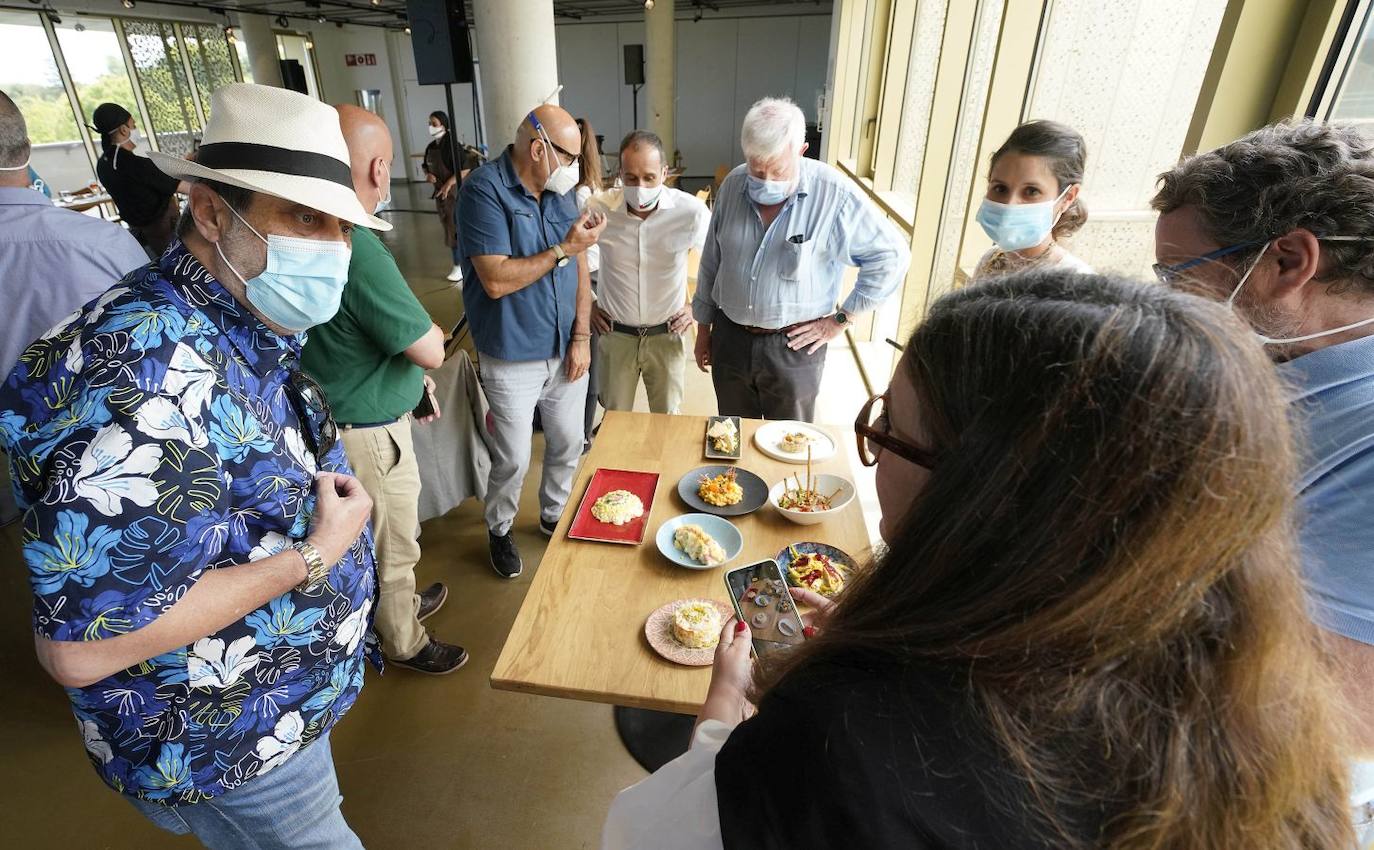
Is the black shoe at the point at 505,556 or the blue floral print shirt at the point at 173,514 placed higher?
the blue floral print shirt at the point at 173,514

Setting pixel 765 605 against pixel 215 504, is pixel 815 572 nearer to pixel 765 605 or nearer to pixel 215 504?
pixel 765 605

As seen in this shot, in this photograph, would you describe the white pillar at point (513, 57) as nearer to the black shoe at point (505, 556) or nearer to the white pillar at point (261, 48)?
the black shoe at point (505, 556)

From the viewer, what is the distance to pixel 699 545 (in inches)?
63.2

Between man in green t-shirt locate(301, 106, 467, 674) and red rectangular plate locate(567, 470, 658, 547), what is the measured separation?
1.98 ft

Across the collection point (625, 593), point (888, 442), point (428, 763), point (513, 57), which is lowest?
point (428, 763)

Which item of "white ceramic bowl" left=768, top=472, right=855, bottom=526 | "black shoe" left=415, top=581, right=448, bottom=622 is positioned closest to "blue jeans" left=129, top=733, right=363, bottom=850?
"white ceramic bowl" left=768, top=472, right=855, bottom=526

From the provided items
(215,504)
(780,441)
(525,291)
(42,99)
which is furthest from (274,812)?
(42,99)

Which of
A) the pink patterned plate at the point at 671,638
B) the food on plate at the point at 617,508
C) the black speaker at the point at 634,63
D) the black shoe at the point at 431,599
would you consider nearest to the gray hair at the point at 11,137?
the black shoe at the point at 431,599

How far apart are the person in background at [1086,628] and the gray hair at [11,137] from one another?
266 centimetres

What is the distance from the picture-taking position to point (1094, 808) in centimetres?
55

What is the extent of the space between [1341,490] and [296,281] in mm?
1678

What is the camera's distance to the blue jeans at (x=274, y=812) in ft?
3.66

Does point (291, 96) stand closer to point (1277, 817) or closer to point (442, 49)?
point (1277, 817)

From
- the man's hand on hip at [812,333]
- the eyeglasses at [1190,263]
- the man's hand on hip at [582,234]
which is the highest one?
the eyeglasses at [1190,263]
